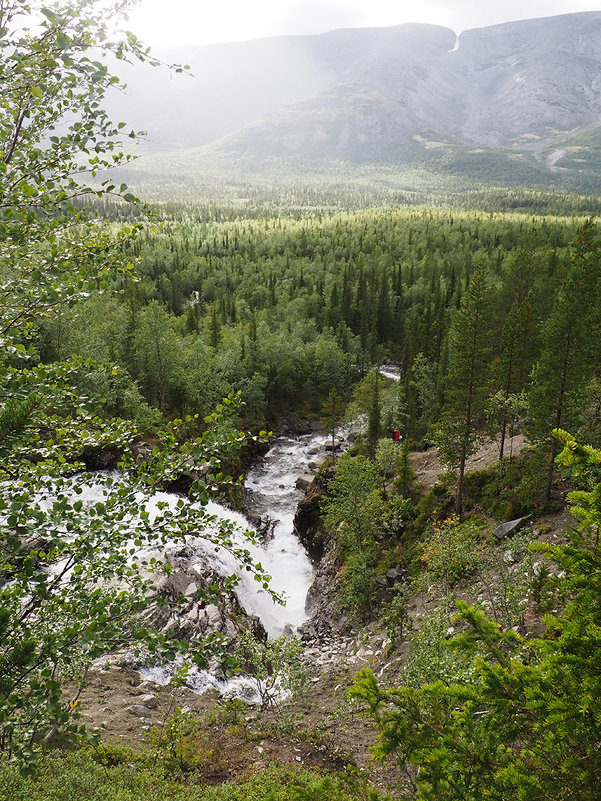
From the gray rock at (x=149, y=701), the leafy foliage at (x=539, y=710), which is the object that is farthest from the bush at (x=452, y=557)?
the leafy foliage at (x=539, y=710)

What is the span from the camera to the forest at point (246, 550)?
4.56m

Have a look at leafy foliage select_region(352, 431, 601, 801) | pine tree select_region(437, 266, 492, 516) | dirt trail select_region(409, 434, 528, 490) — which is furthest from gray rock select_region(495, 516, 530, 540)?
leafy foliage select_region(352, 431, 601, 801)

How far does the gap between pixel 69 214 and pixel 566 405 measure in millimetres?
24560

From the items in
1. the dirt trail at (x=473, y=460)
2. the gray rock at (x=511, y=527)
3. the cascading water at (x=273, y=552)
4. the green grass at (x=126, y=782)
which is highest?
the green grass at (x=126, y=782)

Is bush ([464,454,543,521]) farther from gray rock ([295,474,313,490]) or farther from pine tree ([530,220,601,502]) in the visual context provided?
gray rock ([295,474,313,490])

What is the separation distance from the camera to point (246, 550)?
5.15m

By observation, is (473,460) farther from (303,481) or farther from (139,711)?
(139,711)

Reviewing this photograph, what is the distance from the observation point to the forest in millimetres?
4562

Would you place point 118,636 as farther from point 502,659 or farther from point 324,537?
point 324,537

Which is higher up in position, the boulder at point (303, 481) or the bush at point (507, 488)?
the bush at point (507, 488)

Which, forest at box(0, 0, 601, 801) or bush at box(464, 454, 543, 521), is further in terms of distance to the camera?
bush at box(464, 454, 543, 521)

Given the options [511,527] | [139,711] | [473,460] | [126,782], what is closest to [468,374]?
[511,527]

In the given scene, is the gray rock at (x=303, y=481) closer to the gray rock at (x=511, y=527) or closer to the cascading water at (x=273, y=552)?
A: the cascading water at (x=273, y=552)

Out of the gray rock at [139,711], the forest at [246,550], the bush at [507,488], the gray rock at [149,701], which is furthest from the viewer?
the bush at [507,488]
